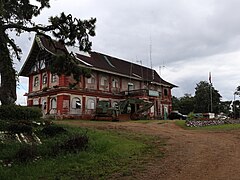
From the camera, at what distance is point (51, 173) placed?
7.90 meters

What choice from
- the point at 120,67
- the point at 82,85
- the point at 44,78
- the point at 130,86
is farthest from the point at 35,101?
the point at 130,86

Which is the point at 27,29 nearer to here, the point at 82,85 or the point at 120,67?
the point at 82,85

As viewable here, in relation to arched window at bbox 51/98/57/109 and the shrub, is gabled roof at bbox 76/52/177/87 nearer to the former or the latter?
arched window at bbox 51/98/57/109

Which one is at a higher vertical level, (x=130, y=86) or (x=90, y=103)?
(x=130, y=86)

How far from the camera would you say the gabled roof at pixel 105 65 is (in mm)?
33200

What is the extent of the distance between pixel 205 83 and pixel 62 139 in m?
56.6

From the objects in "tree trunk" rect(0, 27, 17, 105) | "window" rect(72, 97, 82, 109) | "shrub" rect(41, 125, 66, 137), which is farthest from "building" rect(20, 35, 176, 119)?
"shrub" rect(41, 125, 66, 137)

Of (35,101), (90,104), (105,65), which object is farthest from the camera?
(105,65)

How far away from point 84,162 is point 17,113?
828 cm

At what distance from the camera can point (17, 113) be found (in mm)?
16047

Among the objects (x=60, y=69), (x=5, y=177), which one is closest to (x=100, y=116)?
(x=60, y=69)

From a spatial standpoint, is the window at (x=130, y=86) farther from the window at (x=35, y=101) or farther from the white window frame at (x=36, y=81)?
the window at (x=35, y=101)

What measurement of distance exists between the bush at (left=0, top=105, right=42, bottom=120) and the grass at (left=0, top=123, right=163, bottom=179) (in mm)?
4494

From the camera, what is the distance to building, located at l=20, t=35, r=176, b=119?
3216 cm
